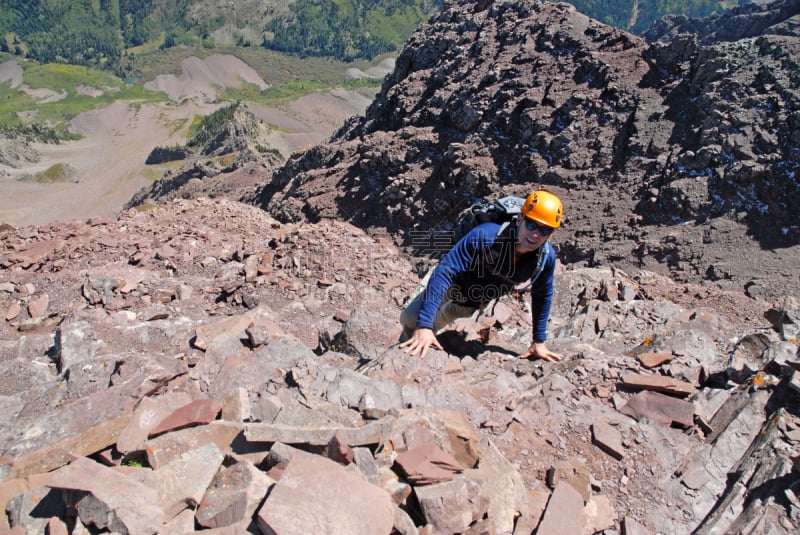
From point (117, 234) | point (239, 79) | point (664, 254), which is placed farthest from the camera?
point (239, 79)

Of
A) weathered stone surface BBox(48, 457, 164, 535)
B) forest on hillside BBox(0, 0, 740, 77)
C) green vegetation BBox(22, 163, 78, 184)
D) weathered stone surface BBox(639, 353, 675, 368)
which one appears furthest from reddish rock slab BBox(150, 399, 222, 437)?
forest on hillside BBox(0, 0, 740, 77)

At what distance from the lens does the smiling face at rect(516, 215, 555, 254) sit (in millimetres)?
4043

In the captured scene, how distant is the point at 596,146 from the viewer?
42.6ft

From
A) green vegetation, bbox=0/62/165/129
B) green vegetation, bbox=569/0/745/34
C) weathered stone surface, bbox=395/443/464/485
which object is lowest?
green vegetation, bbox=0/62/165/129

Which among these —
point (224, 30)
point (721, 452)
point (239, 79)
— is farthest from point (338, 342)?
point (224, 30)

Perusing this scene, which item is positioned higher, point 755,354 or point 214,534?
point 755,354

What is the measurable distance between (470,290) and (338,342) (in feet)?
7.86

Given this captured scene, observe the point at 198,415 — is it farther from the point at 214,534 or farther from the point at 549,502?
the point at 549,502

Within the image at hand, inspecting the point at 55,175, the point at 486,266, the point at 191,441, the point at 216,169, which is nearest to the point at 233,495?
the point at 191,441

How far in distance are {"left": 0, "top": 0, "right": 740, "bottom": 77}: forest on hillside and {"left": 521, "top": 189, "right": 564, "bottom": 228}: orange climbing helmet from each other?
123730 mm

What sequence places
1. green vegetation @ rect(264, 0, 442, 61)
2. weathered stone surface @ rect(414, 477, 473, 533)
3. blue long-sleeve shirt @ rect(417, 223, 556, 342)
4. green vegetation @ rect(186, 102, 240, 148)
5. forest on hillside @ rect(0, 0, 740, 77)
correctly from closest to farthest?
1. weathered stone surface @ rect(414, 477, 473, 533)
2. blue long-sleeve shirt @ rect(417, 223, 556, 342)
3. green vegetation @ rect(186, 102, 240, 148)
4. forest on hillside @ rect(0, 0, 740, 77)
5. green vegetation @ rect(264, 0, 442, 61)

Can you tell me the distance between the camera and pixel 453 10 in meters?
19.2

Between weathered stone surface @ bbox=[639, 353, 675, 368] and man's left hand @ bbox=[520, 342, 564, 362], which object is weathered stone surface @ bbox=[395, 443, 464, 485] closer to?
man's left hand @ bbox=[520, 342, 564, 362]

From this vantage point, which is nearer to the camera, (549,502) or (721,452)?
(549,502)
